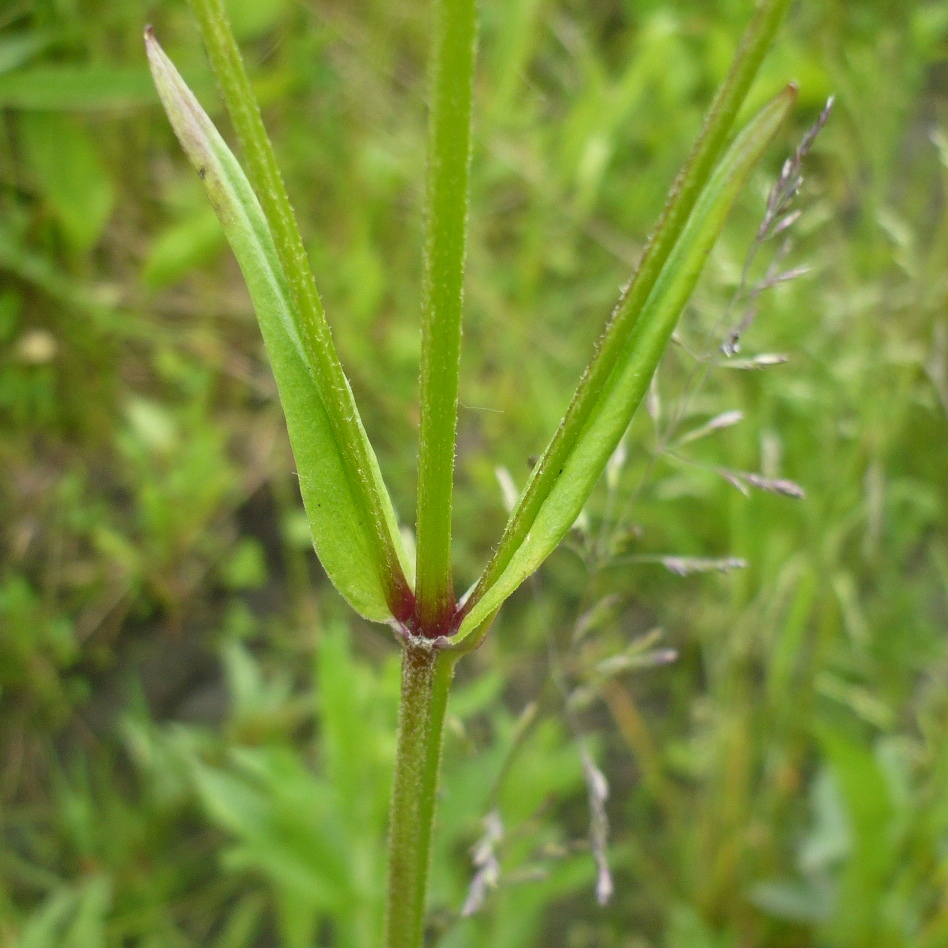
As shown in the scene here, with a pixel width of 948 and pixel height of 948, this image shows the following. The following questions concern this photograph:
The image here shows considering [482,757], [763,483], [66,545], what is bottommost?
[66,545]

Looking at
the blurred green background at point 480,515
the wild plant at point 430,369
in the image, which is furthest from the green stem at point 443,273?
the blurred green background at point 480,515

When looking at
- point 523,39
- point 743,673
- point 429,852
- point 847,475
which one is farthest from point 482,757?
point 523,39

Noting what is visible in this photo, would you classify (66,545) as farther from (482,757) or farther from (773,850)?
(773,850)

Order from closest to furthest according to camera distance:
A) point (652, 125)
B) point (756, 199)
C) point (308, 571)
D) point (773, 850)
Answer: point (773, 850) < point (756, 199) < point (308, 571) < point (652, 125)

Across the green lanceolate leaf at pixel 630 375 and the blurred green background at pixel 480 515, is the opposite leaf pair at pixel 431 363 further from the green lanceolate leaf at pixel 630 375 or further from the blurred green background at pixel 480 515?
the blurred green background at pixel 480 515

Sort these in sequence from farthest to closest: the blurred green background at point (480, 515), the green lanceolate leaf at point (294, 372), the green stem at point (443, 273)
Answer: the blurred green background at point (480, 515) < the green lanceolate leaf at point (294, 372) < the green stem at point (443, 273)

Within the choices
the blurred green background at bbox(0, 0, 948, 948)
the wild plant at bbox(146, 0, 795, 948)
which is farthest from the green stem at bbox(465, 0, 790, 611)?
the blurred green background at bbox(0, 0, 948, 948)
